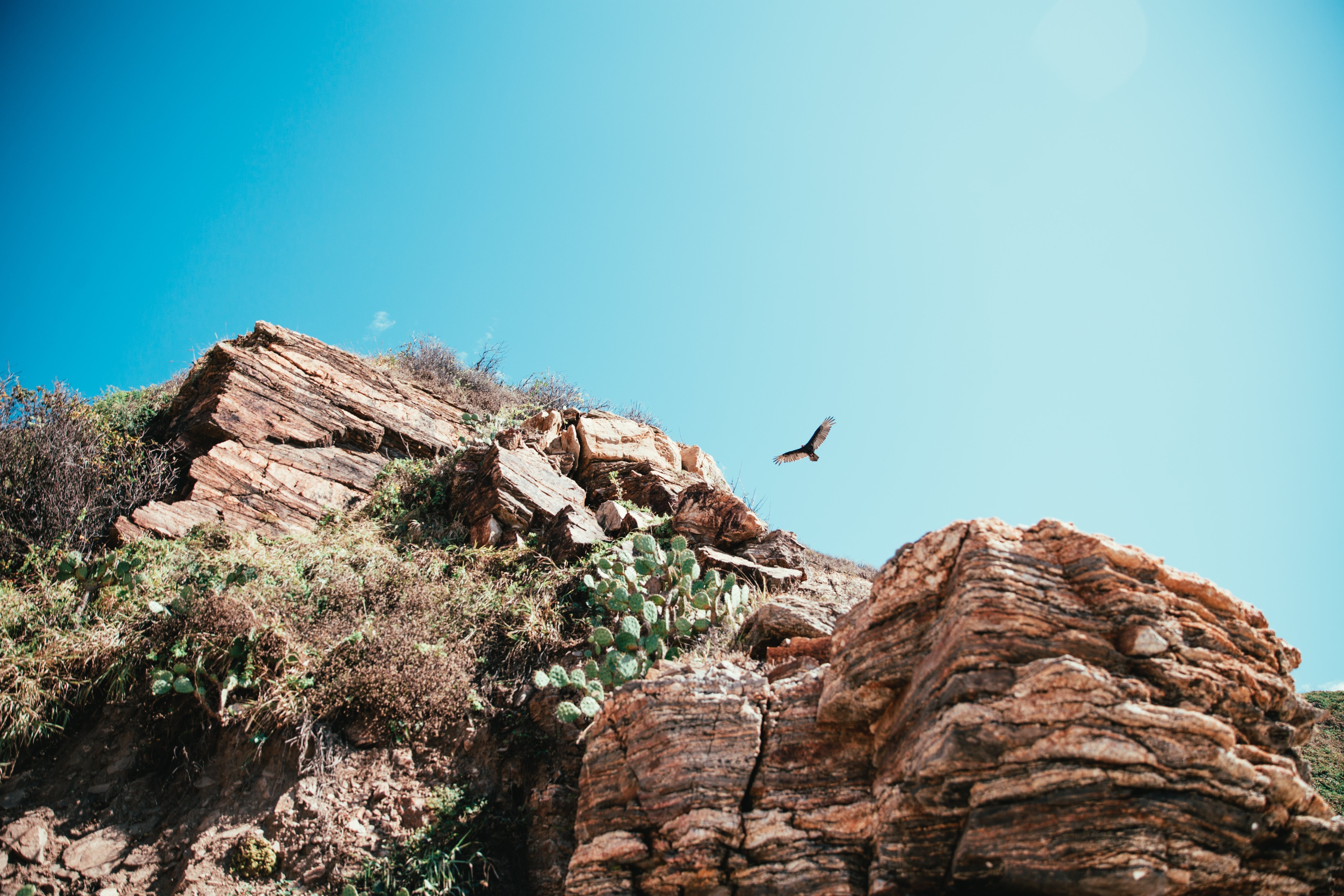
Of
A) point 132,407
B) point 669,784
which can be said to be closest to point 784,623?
point 669,784

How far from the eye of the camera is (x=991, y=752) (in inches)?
125

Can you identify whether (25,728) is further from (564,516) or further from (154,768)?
(564,516)

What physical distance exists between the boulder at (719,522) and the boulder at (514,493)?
4.19 feet

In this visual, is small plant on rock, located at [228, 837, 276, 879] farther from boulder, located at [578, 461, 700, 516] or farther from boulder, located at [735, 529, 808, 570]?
boulder, located at [578, 461, 700, 516]

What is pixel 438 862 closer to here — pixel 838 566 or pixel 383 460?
pixel 383 460

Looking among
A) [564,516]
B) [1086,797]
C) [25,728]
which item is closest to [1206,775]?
[1086,797]

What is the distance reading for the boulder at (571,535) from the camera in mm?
8273

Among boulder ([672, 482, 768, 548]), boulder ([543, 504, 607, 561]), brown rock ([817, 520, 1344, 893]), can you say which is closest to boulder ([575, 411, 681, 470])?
boulder ([672, 482, 768, 548])

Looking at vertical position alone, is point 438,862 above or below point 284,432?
below

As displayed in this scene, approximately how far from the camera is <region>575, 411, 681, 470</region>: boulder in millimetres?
11180

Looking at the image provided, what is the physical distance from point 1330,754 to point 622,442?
29.2 feet

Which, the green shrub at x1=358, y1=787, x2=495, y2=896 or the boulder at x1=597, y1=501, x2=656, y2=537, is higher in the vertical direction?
the boulder at x1=597, y1=501, x2=656, y2=537

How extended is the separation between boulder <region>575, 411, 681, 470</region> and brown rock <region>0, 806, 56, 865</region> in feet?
23.5

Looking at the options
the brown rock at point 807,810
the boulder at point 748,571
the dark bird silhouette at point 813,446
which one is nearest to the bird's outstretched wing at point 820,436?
the dark bird silhouette at point 813,446
